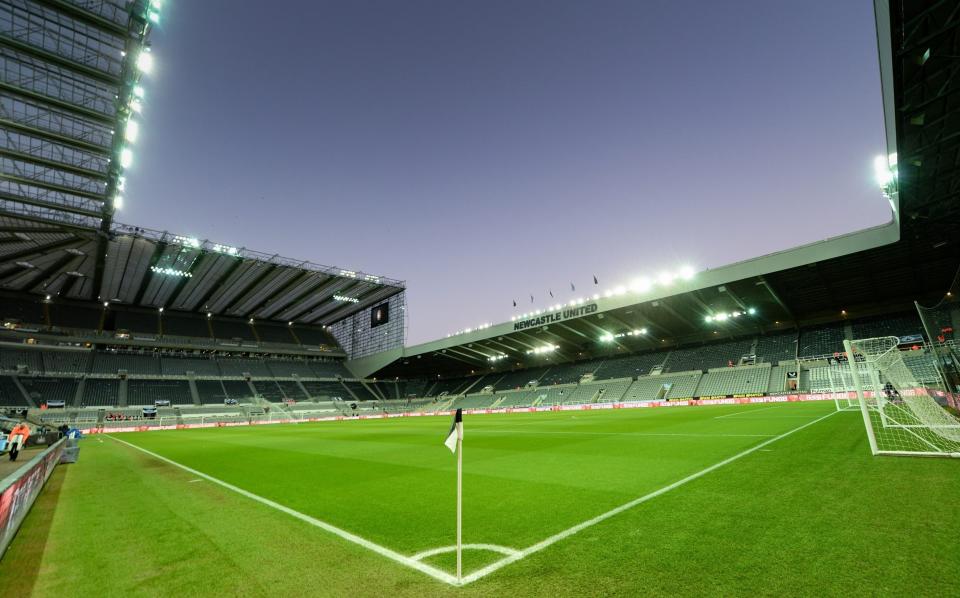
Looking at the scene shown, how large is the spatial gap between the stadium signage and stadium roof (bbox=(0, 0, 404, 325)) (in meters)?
24.6

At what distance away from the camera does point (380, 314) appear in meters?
64.4

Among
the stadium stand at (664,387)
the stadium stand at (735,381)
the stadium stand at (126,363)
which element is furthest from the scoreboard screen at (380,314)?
the stadium stand at (735,381)

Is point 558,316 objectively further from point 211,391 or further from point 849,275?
point 211,391

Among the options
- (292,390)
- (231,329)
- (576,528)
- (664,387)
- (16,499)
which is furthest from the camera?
(231,329)

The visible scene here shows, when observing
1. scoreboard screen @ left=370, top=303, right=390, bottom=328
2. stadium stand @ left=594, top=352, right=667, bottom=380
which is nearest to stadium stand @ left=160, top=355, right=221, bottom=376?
scoreboard screen @ left=370, top=303, right=390, bottom=328

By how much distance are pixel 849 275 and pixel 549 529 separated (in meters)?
38.4

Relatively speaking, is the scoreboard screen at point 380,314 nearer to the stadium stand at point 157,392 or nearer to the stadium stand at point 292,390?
the stadium stand at point 292,390

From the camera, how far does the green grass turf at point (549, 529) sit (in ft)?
11.0

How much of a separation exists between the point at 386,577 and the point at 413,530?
57.7 inches

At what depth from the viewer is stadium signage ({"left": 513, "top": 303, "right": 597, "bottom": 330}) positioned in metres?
42.7

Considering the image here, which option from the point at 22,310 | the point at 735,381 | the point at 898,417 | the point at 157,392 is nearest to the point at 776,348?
the point at 735,381

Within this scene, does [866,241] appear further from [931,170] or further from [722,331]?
[722,331]

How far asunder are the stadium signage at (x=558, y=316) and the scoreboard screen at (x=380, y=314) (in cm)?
2368

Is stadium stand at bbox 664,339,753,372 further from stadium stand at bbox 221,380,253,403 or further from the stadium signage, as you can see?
stadium stand at bbox 221,380,253,403
